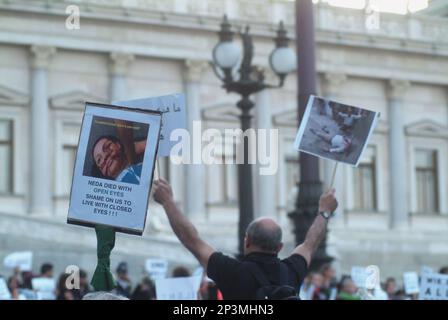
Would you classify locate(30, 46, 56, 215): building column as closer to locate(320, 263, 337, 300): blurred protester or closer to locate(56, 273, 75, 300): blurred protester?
locate(320, 263, 337, 300): blurred protester

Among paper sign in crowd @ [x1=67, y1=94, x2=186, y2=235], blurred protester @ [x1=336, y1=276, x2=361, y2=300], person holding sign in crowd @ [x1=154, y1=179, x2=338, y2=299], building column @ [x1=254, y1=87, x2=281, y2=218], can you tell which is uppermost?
building column @ [x1=254, y1=87, x2=281, y2=218]

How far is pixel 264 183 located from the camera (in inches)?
1428

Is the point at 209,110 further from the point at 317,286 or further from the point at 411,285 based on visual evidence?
the point at 317,286

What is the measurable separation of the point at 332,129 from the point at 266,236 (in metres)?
1.42

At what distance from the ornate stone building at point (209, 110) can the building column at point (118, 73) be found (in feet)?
0.14

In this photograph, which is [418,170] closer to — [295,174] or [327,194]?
[295,174]

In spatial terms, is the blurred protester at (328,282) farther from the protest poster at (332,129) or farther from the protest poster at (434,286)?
the protest poster at (332,129)

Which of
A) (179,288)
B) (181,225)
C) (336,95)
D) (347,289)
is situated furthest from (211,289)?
(336,95)

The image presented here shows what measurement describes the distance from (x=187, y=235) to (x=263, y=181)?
30700 mm

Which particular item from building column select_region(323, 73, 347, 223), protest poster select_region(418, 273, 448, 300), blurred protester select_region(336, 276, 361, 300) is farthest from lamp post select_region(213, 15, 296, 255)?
building column select_region(323, 73, 347, 223)

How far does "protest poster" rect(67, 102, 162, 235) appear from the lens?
5.59 meters

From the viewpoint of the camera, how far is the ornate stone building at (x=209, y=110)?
32.2 m

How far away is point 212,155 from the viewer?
113ft
